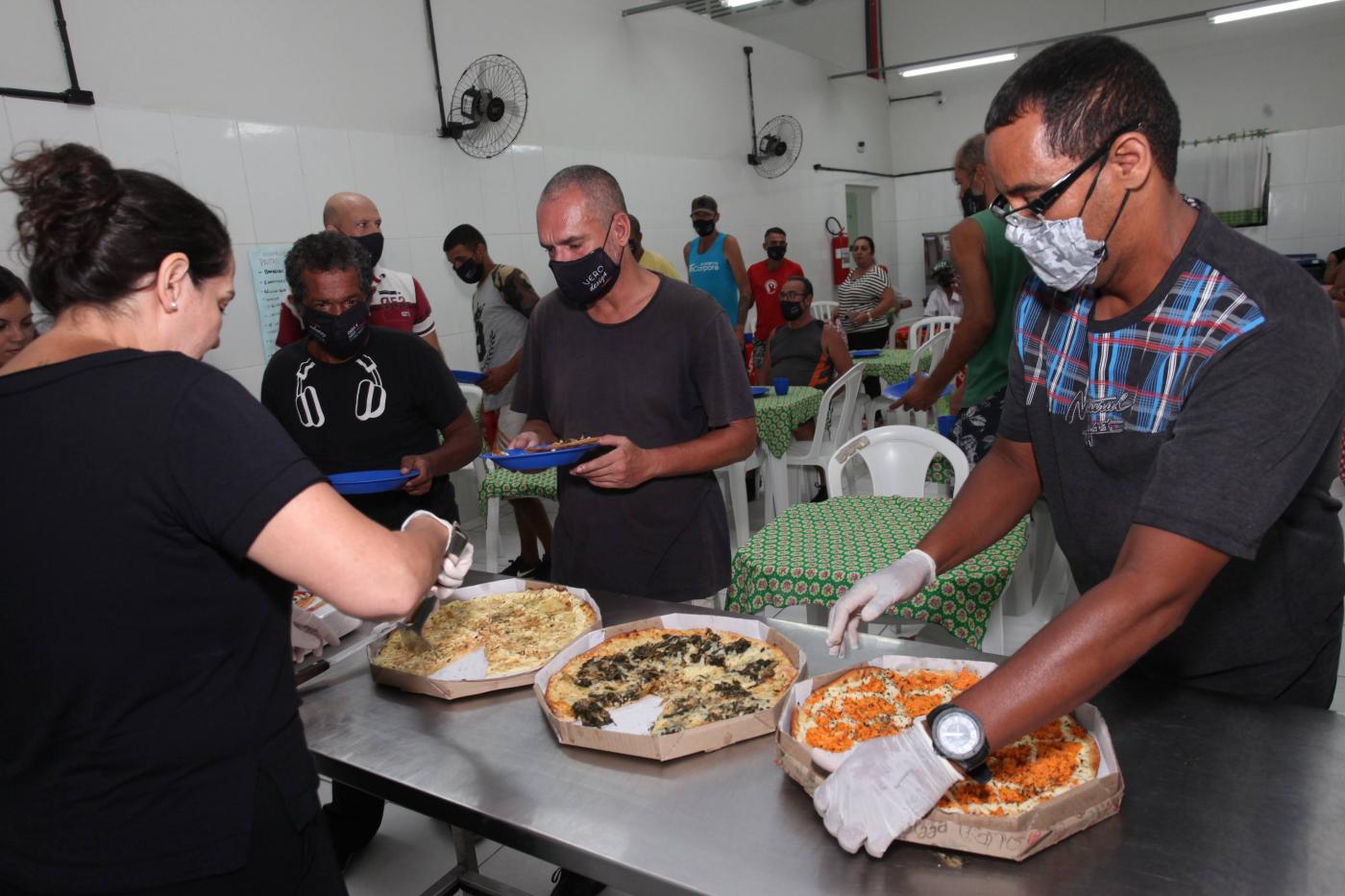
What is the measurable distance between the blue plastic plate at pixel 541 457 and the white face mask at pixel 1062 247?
3.24 feet

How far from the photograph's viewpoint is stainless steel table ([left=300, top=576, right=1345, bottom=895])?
0.98 metres

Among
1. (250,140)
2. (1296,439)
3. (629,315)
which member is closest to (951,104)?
(250,140)

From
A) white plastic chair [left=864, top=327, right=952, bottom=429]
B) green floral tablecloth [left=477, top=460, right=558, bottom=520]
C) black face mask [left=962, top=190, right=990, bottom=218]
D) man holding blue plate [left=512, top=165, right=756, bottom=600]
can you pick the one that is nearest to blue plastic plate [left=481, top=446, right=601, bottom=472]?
man holding blue plate [left=512, top=165, right=756, bottom=600]

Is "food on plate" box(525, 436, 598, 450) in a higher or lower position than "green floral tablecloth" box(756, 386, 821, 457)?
higher

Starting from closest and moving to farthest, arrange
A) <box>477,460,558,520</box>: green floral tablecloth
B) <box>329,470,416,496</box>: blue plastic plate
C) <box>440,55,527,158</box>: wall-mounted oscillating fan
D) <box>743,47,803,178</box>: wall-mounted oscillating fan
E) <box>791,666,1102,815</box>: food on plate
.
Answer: <box>791,666,1102,815</box>: food on plate
<box>329,470,416,496</box>: blue plastic plate
<box>477,460,558,520</box>: green floral tablecloth
<box>440,55,527,158</box>: wall-mounted oscillating fan
<box>743,47,803,178</box>: wall-mounted oscillating fan

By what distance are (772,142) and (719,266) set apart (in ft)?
9.14

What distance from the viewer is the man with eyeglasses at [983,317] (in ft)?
10.3

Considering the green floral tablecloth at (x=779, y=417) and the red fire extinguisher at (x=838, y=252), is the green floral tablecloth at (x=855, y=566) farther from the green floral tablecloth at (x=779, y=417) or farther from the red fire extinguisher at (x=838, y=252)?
the red fire extinguisher at (x=838, y=252)

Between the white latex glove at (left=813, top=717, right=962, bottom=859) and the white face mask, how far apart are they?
659mm

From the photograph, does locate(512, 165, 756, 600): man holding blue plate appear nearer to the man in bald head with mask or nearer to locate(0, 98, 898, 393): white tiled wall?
locate(0, 98, 898, 393): white tiled wall

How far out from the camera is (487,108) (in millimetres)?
5207

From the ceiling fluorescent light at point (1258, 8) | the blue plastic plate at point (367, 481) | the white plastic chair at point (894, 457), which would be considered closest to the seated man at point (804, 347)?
the white plastic chair at point (894, 457)

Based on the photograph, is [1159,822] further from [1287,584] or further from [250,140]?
[250,140]

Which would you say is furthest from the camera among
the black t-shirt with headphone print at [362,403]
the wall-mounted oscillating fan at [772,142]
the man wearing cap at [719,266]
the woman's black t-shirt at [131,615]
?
the wall-mounted oscillating fan at [772,142]
